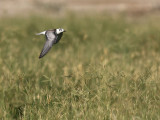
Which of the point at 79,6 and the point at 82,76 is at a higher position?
the point at 79,6

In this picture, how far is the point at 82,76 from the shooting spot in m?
3.62

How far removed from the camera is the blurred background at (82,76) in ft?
11.4

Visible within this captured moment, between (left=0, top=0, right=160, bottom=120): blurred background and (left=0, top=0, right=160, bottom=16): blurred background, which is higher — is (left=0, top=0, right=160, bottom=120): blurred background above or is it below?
below

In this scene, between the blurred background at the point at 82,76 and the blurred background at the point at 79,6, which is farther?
the blurred background at the point at 79,6

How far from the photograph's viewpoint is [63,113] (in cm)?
355

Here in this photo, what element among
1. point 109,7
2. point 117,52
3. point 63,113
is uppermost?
point 109,7

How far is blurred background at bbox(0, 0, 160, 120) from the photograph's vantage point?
3482 millimetres

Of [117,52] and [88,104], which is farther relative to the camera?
[117,52]

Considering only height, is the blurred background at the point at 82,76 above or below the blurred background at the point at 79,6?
below

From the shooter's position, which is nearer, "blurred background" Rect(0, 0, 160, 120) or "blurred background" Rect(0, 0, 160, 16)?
"blurred background" Rect(0, 0, 160, 120)

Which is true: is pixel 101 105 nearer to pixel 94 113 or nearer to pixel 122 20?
pixel 94 113

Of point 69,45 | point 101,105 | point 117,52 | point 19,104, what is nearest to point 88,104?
point 101,105

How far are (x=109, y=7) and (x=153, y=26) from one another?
5.61 meters

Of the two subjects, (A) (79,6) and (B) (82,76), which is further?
(A) (79,6)
